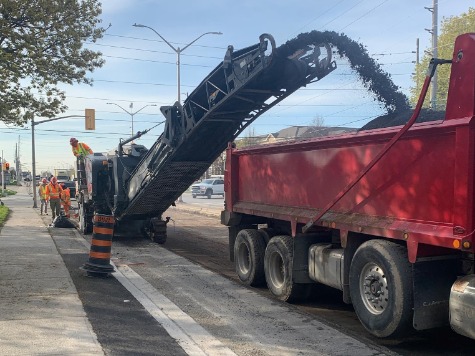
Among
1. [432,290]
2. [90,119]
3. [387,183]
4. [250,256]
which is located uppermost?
[90,119]

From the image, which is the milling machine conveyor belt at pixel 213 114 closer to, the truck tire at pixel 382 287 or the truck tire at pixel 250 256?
the truck tire at pixel 250 256

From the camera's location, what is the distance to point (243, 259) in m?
9.11

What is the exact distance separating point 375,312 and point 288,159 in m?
2.76

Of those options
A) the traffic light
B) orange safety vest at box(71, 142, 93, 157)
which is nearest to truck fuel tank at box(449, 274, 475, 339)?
orange safety vest at box(71, 142, 93, 157)

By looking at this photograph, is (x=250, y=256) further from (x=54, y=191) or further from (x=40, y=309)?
(x=54, y=191)

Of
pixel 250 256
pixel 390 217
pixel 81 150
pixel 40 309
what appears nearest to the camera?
pixel 390 217

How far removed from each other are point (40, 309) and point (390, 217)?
181 inches

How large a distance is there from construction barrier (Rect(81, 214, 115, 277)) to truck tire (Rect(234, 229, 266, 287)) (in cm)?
229

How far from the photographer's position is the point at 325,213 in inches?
260

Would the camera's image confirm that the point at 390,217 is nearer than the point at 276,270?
Yes

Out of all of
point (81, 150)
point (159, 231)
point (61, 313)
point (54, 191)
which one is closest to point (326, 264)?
point (61, 313)

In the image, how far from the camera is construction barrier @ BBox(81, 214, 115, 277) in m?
8.99

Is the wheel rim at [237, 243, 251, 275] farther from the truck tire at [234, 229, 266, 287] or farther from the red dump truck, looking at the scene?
the red dump truck

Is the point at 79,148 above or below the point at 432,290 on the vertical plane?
above
